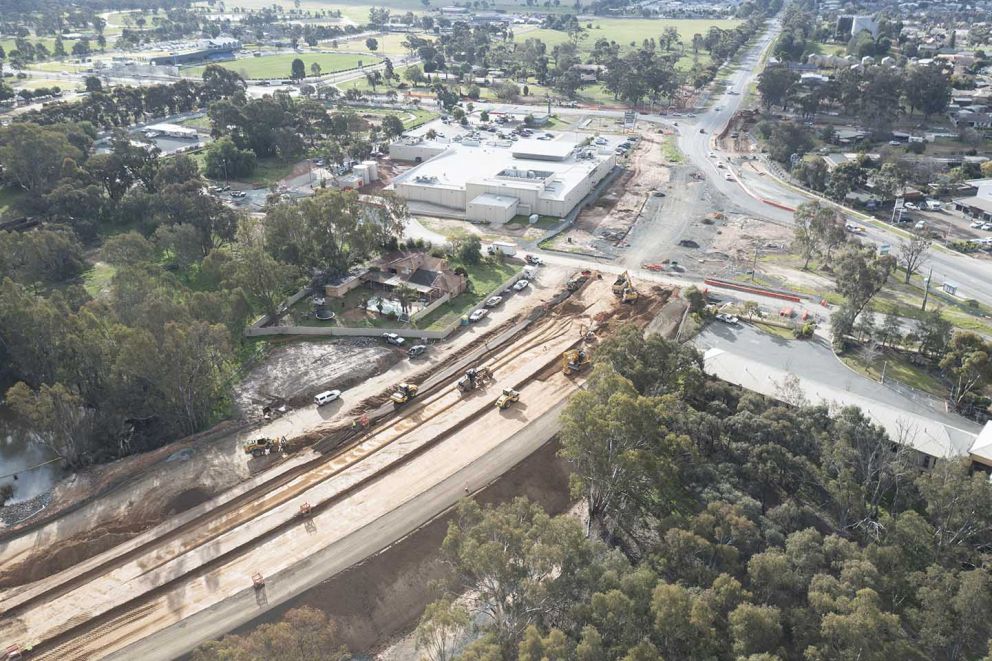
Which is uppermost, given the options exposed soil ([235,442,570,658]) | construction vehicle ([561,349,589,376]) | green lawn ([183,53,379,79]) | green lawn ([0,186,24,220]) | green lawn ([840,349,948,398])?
green lawn ([183,53,379,79])

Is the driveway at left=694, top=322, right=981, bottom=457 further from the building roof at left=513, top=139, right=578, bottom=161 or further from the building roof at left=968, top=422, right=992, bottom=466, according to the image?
the building roof at left=513, top=139, right=578, bottom=161

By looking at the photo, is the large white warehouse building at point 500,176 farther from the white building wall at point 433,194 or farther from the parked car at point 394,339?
the parked car at point 394,339

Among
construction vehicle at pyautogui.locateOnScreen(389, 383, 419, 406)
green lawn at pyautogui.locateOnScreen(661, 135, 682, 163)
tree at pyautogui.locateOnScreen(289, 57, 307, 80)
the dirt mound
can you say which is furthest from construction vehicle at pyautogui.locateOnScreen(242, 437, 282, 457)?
tree at pyautogui.locateOnScreen(289, 57, 307, 80)

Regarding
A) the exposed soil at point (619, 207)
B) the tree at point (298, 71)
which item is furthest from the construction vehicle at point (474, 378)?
the tree at point (298, 71)

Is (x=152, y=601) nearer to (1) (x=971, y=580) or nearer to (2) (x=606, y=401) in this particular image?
(2) (x=606, y=401)

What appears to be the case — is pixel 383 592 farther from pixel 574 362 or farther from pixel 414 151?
pixel 414 151

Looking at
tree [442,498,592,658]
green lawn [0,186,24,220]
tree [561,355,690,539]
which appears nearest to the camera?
tree [442,498,592,658]
